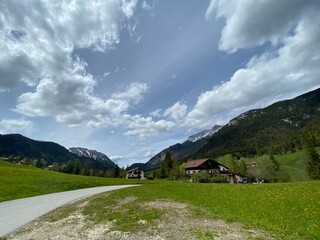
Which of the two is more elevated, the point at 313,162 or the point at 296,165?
the point at 296,165

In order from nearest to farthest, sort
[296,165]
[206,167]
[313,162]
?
[313,162]
[206,167]
[296,165]

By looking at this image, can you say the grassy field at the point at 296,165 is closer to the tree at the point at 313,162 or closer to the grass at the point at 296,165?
the grass at the point at 296,165

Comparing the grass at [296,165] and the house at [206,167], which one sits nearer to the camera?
the grass at [296,165]

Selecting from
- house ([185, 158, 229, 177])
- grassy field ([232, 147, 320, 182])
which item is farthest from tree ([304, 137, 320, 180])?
house ([185, 158, 229, 177])

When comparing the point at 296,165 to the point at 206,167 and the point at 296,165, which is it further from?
the point at 206,167

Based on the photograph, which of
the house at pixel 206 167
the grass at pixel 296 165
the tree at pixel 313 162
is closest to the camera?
the tree at pixel 313 162

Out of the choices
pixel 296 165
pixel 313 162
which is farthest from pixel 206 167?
pixel 313 162

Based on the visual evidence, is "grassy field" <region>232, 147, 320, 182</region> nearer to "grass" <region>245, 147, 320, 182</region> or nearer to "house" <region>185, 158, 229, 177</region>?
"grass" <region>245, 147, 320, 182</region>

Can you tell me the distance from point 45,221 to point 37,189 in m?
29.7

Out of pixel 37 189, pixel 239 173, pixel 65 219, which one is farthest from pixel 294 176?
pixel 65 219

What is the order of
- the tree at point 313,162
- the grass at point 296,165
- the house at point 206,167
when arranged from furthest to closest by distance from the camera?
the house at point 206,167 → the grass at point 296,165 → the tree at point 313,162

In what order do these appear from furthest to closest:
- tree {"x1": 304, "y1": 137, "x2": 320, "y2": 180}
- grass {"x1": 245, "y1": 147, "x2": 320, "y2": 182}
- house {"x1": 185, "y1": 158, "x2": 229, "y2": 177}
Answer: house {"x1": 185, "y1": 158, "x2": 229, "y2": 177} < grass {"x1": 245, "y1": 147, "x2": 320, "y2": 182} < tree {"x1": 304, "y1": 137, "x2": 320, "y2": 180}

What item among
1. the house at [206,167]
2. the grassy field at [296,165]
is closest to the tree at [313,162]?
the grassy field at [296,165]

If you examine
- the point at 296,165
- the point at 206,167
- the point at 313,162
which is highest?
the point at 206,167
